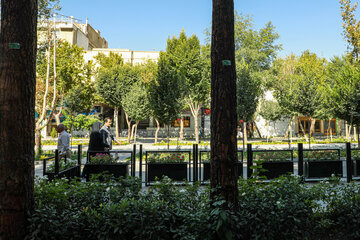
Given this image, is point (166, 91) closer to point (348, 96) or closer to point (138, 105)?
point (138, 105)

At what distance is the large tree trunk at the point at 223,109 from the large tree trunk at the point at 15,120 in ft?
7.03

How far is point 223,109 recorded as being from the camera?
9.98 feet

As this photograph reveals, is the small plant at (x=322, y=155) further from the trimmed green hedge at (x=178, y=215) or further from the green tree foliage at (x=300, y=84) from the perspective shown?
the green tree foliage at (x=300, y=84)

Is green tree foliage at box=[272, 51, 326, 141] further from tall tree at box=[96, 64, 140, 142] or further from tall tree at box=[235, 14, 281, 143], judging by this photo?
tall tree at box=[96, 64, 140, 142]

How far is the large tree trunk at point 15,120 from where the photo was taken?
2.79 meters

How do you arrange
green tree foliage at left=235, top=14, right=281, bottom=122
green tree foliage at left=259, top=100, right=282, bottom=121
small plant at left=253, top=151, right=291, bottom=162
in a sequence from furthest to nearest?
green tree foliage at left=259, top=100, right=282, bottom=121, green tree foliage at left=235, top=14, right=281, bottom=122, small plant at left=253, top=151, right=291, bottom=162

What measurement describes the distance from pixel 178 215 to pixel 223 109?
52.2 inches

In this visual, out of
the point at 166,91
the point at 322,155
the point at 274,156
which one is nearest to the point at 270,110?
the point at 166,91

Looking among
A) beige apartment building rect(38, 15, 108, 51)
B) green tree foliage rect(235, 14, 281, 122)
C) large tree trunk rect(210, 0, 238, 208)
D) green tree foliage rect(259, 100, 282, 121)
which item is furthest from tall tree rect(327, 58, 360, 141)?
beige apartment building rect(38, 15, 108, 51)

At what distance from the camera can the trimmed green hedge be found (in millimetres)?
2701

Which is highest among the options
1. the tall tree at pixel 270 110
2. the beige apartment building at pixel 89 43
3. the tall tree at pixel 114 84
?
the beige apartment building at pixel 89 43

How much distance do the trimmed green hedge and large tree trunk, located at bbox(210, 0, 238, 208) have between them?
29cm

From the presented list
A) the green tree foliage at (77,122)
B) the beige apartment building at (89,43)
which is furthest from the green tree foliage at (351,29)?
the beige apartment building at (89,43)

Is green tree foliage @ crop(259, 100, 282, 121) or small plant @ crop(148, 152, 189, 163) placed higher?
green tree foliage @ crop(259, 100, 282, 121)
